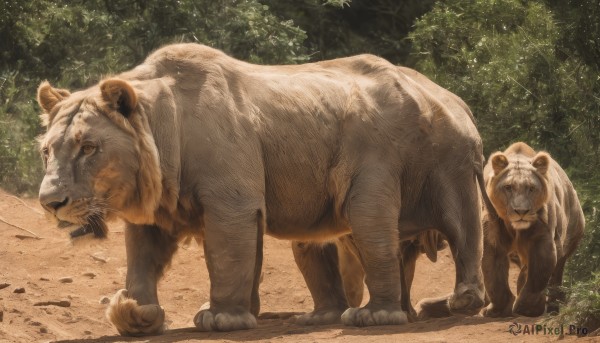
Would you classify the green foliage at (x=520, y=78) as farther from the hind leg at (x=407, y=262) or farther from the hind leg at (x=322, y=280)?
the hind leg at (x=322, y=280)

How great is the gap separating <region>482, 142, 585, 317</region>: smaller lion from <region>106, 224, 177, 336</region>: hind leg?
3213 millimetres

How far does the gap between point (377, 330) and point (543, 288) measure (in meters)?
2.64

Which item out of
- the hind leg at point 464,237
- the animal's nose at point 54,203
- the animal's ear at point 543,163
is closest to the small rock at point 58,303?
the animal's nose at point 54,203

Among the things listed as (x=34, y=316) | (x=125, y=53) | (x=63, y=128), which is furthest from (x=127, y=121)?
(x=125, y=53)

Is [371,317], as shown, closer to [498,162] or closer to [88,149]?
[88,149]

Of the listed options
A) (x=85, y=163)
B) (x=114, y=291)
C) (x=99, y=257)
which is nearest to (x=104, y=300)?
(x=114, y=291)

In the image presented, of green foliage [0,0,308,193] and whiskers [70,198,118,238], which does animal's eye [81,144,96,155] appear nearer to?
whiskers [70,198,118,238]

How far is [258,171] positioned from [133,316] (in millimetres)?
1364

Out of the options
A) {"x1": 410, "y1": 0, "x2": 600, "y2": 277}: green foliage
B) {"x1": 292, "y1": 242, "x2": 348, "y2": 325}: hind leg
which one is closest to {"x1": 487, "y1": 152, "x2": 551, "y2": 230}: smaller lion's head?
{"x1": 410, "y1": 0, "x2": 600, "y2": 277}: green foliage

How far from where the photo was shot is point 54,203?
376 inches

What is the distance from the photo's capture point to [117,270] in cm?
1403

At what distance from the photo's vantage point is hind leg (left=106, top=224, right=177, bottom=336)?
9.99m

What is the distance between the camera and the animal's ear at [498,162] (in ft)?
42.2

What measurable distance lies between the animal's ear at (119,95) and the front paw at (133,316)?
127cm
